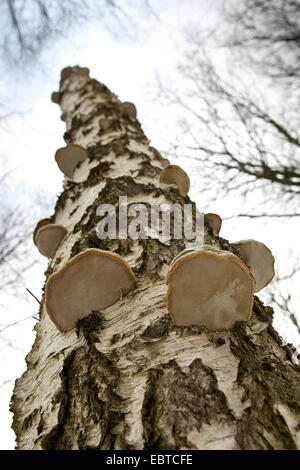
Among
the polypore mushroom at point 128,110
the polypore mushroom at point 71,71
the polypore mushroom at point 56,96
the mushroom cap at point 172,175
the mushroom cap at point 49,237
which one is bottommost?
the mushroom cap at point 49,237

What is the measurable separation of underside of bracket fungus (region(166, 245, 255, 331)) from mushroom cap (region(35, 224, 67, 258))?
4.64ft

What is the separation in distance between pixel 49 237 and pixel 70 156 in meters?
1.03

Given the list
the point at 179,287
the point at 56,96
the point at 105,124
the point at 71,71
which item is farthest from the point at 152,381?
the point at 71,71

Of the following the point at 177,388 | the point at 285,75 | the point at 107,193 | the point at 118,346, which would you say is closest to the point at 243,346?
the point at 177,388

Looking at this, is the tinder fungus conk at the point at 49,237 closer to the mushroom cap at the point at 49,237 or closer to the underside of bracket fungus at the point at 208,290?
the mushroom cap at the point at 49,237

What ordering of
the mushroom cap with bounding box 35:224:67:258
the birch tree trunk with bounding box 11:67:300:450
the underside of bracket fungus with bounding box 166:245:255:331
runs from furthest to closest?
the mushroom cap with bounding box 35:224:67:258, the underside of bracket fungus with bounding box 166:245:255:331, the birch tree trunk with bounding box 11:67:300:450

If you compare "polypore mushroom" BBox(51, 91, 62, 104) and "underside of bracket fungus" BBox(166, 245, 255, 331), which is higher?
"polypore mushroom" BBox(51, 91, 62, 104)

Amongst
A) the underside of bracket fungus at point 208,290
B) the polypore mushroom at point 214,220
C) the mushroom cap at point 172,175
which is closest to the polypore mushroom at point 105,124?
the mushroom cap at point 172,175

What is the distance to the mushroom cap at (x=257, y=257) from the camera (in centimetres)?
243

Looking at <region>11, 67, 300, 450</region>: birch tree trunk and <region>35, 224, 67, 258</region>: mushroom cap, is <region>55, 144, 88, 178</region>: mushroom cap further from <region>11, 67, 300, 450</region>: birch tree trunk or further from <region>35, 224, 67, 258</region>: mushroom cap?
<region>11, 67, 300, 450</region>: birch tree trunk

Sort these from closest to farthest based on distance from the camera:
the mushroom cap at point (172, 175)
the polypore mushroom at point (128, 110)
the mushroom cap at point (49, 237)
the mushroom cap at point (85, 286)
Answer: the mushroom cap at point (85, 286) → the mushroom cap at point (49, 237) → the mushroom cap at point (172, 175) → the polypore mushroom at point (128, 110)

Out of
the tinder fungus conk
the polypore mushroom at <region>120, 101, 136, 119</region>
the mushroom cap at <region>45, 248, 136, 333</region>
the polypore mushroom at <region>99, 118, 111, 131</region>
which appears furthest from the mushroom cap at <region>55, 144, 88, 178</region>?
the mushroom cap at <region>45, 248, 136, 333</region>

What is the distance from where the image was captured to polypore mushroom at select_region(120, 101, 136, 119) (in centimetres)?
423
